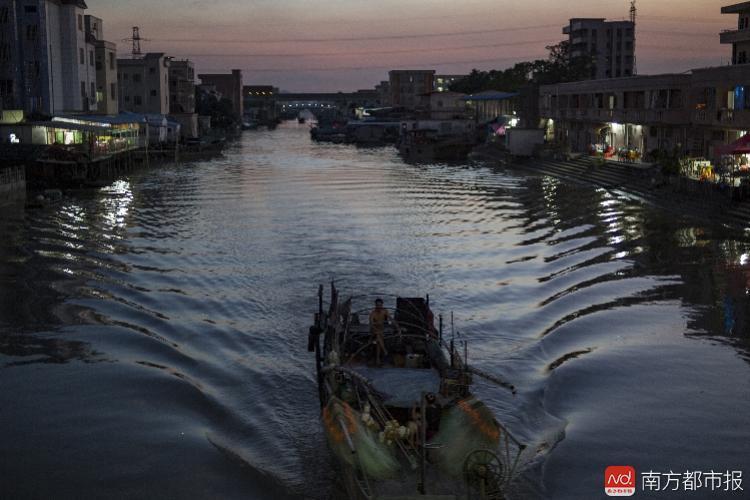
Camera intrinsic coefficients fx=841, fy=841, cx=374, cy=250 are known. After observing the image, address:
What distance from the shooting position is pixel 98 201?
54.8 meters

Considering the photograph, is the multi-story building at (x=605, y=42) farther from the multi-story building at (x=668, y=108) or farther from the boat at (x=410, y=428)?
the boat at (x=410, y=428)

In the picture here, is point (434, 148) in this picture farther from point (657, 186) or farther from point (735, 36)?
point (657, 186)

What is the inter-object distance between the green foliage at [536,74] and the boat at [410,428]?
87.9m

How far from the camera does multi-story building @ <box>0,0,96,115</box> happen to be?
7200 centimetres

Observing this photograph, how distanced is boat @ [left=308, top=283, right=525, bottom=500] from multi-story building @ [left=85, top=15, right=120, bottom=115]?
254ft

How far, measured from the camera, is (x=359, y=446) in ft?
46.3

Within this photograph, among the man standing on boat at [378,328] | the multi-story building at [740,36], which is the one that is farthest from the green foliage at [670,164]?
the man standing on boat at [378,328]

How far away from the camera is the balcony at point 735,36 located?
56.2m

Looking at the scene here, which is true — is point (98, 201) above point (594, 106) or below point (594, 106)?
below

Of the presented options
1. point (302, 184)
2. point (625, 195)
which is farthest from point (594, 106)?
point (302, 184)

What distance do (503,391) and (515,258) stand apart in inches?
599

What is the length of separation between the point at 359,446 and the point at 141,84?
113m

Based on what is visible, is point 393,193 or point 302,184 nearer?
point 393,193

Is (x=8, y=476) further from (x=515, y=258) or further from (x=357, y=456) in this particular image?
(x=515, y=258)
